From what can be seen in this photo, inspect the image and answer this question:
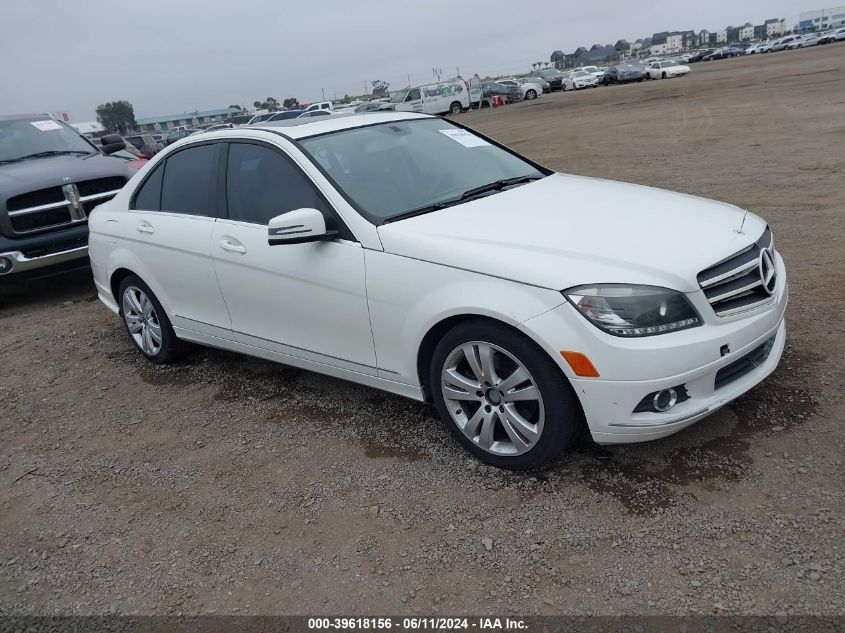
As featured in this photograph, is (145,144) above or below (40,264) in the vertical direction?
above

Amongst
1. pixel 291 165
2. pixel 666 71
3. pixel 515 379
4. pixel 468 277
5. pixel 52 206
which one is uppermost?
pixel 291 165

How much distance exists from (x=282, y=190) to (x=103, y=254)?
7.05ft

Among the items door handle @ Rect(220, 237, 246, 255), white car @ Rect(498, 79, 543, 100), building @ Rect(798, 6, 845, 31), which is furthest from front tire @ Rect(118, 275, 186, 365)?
building @ Rect(798, 6, 845, 31)

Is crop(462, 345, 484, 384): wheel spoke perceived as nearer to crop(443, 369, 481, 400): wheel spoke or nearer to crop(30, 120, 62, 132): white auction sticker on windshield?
crop(443, 369, 481, 400): wheel spoke

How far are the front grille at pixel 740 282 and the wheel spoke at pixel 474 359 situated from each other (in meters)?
1.01

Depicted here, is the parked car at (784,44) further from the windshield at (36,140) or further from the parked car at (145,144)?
the windshield at (36,140)

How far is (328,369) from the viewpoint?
3.87 metres

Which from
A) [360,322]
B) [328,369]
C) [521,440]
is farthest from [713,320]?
[328,369]

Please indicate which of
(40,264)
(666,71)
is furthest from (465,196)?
(666,71)

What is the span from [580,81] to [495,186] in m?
48.8

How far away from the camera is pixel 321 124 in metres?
4.33

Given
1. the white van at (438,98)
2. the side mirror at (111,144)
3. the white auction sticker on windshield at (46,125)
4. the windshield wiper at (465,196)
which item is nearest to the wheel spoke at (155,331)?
the windshield wiper at (465,196)

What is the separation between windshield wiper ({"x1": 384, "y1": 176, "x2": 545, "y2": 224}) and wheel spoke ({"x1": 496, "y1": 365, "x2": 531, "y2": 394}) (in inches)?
40.5

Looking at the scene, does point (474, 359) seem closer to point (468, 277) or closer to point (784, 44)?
point (468, 277)
